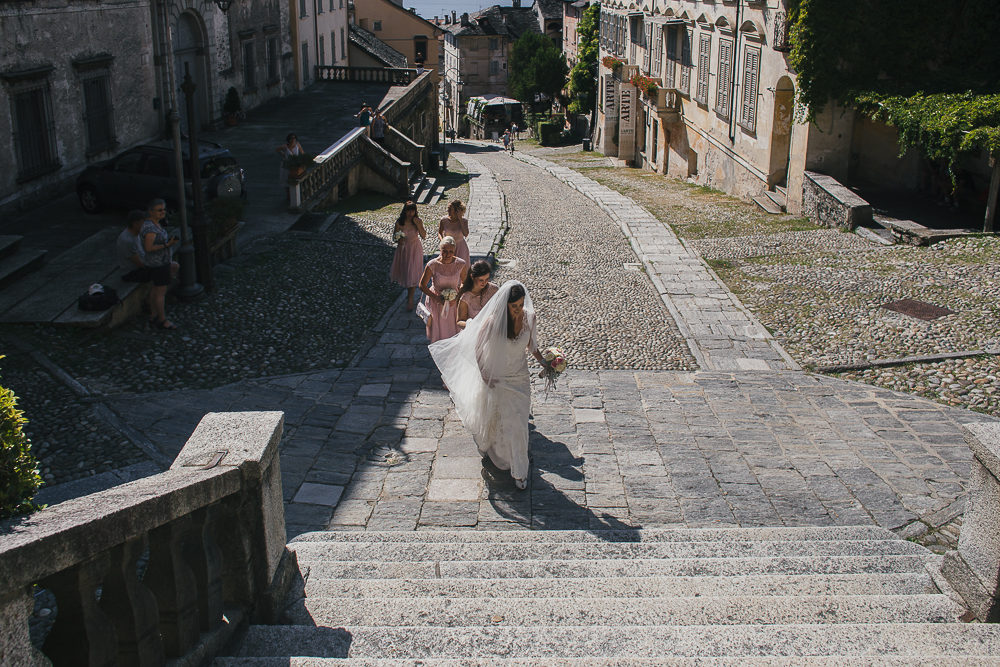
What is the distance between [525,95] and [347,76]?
31.7 m

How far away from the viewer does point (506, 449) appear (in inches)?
288

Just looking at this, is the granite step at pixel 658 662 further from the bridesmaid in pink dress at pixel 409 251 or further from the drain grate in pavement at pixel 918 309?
the drain grate in pavement at pixel 918 309

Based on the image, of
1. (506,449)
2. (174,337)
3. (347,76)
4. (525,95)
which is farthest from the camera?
(525,95)

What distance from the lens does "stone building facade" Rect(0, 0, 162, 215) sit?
1499 cm

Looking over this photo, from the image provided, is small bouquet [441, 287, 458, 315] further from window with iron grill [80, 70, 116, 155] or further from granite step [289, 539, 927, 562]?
window with iron grill [80, 70, 116, 155]

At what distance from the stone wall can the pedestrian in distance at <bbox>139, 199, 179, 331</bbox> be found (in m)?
13.1

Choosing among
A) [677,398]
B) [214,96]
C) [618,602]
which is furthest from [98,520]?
[214,96]

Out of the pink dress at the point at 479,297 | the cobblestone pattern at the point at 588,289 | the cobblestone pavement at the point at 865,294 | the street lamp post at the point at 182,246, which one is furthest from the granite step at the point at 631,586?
the street lamp post at the point at 182,246

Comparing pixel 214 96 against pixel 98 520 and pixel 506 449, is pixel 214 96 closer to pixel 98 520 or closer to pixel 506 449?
pixel 506 449

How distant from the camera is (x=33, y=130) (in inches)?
623

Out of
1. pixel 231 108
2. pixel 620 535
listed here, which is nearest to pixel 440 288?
pixel 620 535

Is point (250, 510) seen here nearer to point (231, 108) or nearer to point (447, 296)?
point (447, 296)

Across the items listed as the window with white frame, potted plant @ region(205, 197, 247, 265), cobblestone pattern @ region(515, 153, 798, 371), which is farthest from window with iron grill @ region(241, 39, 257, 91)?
potted plant @ region(205, 197, 247, 265)

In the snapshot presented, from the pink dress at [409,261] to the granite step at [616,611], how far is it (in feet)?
26.3
